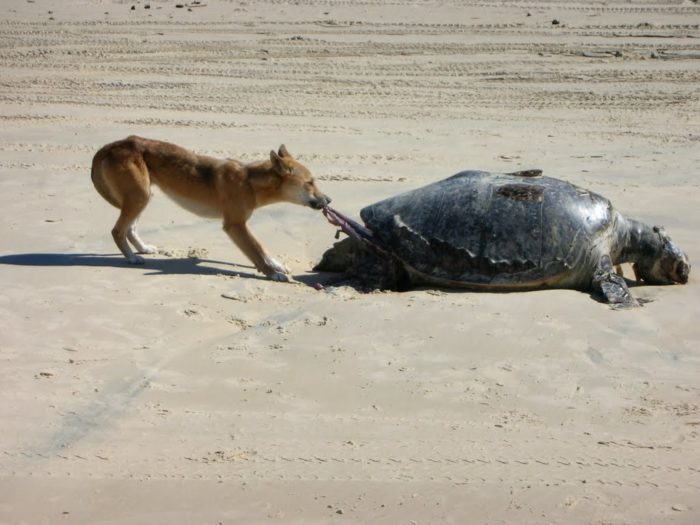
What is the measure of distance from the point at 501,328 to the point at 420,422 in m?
1.49

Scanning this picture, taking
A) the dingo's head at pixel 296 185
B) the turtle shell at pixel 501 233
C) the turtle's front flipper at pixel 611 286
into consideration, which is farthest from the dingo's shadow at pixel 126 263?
the turtle's front flipper at pixel 611 286

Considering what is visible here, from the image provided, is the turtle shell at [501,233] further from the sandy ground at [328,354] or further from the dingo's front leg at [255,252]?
the dingo's front leg at [255,252]

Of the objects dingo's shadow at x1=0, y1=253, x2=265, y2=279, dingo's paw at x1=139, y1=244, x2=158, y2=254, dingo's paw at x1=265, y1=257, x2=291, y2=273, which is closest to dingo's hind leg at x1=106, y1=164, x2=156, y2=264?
dingo's shadow at x1=0, y1=253, x2=265, y2=279

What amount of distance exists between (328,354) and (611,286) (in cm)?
248

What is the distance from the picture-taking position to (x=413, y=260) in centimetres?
794

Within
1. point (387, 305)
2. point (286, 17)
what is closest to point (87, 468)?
point (387, 305)

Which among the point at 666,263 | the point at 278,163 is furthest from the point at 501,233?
the point at 278,163

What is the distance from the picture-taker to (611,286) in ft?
25.0

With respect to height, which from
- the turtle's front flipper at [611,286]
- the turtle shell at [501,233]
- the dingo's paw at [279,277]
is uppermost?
the turtle shell at [501,233]

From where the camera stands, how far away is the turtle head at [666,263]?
8070mm

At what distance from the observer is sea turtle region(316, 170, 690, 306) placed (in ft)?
25.4

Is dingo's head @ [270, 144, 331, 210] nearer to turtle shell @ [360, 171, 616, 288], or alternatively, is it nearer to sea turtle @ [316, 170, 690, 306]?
sea turtle @ [316, 170, 690, 306]

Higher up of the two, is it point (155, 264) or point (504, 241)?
point (504, 241)

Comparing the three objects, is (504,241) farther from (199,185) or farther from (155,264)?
(155,264)
